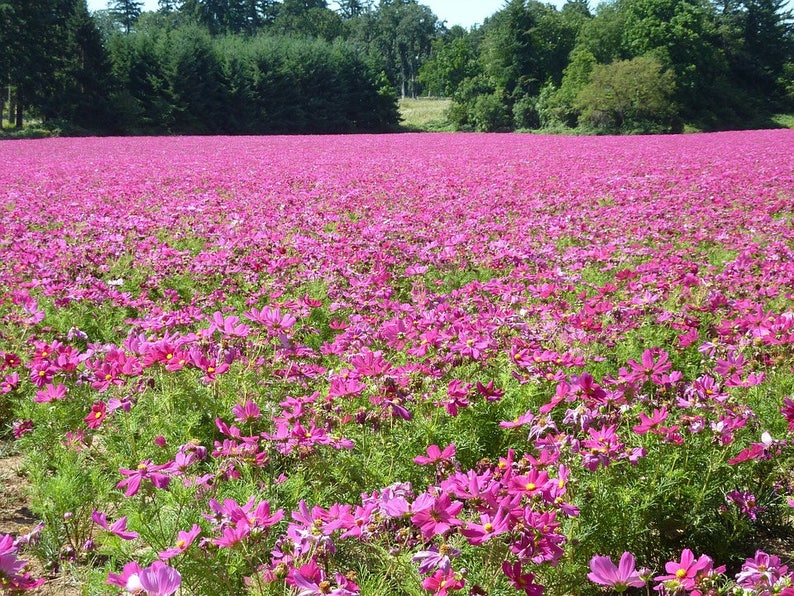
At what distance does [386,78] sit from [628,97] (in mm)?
21606

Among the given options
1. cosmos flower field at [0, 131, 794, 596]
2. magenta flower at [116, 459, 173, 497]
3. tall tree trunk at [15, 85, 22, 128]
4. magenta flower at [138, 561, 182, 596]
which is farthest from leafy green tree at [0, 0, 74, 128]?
magenta flower at [138, 561, 182, 596]

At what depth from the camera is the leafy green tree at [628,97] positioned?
41812 mm

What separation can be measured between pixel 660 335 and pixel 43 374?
327 centimetres

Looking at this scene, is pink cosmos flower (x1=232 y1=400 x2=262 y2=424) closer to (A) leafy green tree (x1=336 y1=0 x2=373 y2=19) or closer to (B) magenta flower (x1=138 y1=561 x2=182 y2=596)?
(B) magenta flower (x1=138 y1=561 x2=182 y2=596)

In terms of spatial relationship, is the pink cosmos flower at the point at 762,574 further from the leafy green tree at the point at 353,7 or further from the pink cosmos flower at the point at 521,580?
the leafy green tree at the point at 353,7

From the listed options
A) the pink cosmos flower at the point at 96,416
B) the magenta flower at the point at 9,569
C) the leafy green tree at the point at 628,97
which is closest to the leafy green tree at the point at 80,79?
the leafy green tree at the point at 628,97

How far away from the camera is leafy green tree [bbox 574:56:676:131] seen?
41.8 m

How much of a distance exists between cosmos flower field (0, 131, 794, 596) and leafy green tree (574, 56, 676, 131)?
131ft

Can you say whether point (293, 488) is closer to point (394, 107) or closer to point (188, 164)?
point (188, 164)

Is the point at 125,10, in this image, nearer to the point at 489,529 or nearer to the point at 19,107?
the point at 19,107

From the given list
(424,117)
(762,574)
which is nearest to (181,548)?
(762,574)

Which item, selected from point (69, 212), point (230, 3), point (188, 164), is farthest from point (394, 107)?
point (230, 3)

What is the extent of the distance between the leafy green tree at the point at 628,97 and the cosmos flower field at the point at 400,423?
39923 mm

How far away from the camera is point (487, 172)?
1457 centimetres
